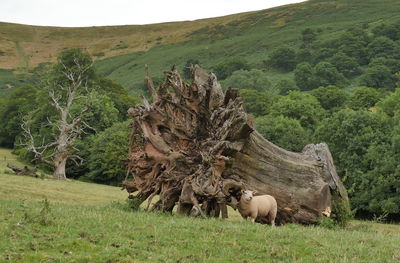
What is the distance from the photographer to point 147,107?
21.8 m

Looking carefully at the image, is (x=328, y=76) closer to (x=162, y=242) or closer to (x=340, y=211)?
(x=340, y=211)

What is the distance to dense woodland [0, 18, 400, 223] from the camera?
51562 mm

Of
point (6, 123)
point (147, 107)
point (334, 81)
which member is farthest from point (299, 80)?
point (147, 107)

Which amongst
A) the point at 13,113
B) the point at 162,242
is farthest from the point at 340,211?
the point at 13,113

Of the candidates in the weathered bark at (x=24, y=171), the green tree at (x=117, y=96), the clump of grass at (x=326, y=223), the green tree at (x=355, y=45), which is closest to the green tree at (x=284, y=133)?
the green tree at (x=117, y=96)

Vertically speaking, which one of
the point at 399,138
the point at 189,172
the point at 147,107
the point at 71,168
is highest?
the point at 147,107

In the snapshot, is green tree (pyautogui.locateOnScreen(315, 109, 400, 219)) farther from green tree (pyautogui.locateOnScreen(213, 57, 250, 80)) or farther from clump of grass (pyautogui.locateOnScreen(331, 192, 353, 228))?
green tree (pyautogui.locateOnScreen(213, 57, 250, 80))

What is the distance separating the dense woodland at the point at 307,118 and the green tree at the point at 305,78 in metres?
0.31

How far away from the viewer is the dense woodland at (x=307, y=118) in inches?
2030

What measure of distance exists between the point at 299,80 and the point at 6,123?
96.0 metres

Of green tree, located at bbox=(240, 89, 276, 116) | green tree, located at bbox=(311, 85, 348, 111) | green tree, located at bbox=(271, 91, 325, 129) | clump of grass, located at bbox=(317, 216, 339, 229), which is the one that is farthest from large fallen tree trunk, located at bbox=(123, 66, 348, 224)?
green tree, located at bbox=(311, 85, 348, 111)

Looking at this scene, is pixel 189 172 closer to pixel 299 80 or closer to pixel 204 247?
pixel 204 247

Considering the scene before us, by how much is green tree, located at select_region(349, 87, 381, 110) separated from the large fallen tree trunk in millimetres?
93095

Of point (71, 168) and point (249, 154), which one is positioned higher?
point (249, 154)
